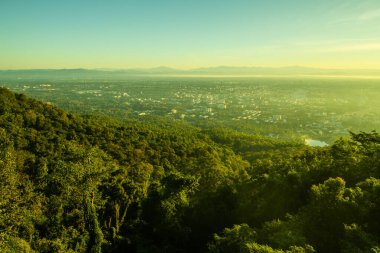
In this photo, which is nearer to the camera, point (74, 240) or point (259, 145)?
point (74, 240)

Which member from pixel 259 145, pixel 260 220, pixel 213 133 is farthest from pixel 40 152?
pixel 213 133

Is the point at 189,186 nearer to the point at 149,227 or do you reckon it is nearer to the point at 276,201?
the point at 149,227

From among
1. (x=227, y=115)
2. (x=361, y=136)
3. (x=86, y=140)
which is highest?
(x=361, y=136)

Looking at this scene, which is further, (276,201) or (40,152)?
(40,152)

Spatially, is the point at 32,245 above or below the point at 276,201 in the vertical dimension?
below

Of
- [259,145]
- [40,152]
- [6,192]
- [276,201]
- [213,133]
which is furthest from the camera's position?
[213,133]

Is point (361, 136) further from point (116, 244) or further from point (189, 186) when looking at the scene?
point (116, 244)

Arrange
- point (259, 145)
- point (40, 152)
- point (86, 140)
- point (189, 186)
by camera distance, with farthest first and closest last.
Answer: point (259, 145) → point (86, 140) → point (40, 152) → point (189, 186)

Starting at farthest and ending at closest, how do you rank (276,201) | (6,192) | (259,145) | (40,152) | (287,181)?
1. (259,145)
2. (40,152)
3. (287,181)
4. (276,201)
5. (6,192)

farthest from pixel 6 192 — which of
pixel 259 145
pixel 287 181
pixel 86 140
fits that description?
pixel 259 145
